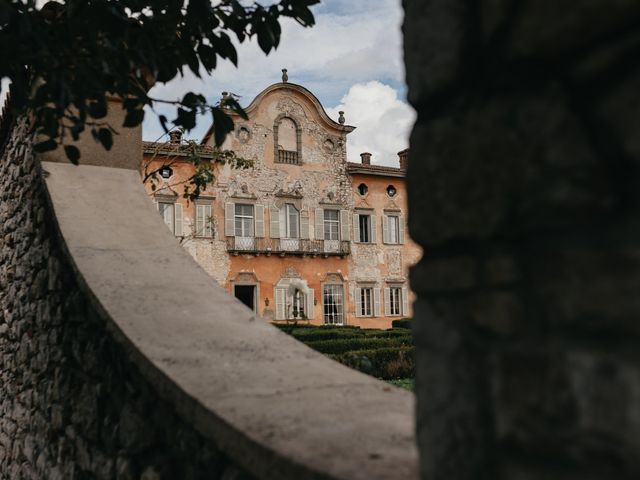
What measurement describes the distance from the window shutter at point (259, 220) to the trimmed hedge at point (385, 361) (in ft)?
41.5

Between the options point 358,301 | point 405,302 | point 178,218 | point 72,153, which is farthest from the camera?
point 405,302

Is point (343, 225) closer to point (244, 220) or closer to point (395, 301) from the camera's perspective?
point (395, 301)

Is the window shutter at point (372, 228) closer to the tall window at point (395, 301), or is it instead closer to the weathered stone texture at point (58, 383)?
the tall window at point (395, 301)

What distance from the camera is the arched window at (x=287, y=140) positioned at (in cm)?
2258

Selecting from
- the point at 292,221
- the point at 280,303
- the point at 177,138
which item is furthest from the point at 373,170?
→ the point at 177,138

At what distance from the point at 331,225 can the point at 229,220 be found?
392 cm

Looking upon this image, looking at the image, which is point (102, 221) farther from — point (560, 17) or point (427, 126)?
point (560, 17)

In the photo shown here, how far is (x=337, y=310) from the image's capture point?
75.3 ft

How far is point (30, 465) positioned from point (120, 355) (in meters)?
1.59

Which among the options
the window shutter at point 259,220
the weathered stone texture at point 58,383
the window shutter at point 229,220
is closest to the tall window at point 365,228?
the window shutter at point 259,220

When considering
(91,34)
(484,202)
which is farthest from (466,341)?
(91,34)

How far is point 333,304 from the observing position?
22953 millimetres

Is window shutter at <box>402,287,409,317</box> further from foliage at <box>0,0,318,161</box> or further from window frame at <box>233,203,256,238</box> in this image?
foliage at <box>0,0,318,161</box>

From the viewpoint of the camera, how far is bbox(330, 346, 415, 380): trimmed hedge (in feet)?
29.7
